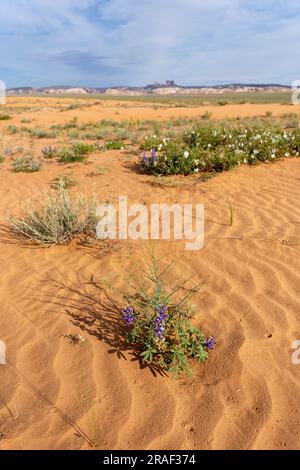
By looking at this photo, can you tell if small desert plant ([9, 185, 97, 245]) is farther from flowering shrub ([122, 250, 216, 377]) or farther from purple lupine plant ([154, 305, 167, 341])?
purple lupine plant ([154, 305, 167, 341])

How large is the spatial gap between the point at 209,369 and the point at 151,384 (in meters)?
0.39

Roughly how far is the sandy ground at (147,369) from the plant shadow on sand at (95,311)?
0.01 m

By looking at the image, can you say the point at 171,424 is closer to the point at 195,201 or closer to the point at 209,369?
the point at 209,369

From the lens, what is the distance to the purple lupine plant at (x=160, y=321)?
2.40 meters

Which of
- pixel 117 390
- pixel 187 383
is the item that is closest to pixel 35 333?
pixel 117 390

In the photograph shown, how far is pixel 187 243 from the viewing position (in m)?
4.08

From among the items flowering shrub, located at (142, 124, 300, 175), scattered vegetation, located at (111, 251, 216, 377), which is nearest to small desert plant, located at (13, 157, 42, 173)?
flowering shrub, located at (142, 124, 300, 175)

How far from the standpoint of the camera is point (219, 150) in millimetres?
7227

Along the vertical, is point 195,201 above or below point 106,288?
above

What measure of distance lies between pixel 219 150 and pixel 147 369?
5599mm

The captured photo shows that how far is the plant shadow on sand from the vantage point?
259 centimetres

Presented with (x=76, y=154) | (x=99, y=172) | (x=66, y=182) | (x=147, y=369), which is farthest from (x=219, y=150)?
(x=147, y=369)

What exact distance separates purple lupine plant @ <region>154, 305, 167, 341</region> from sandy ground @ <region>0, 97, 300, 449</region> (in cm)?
26

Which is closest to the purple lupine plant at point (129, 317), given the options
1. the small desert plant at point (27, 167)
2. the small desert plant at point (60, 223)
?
the small desert plant at point (60, 223)
